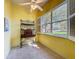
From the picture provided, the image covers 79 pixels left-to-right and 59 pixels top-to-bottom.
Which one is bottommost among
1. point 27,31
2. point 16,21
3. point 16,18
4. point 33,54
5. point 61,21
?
point 33,54

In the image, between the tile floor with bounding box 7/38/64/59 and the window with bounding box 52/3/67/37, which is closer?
the window with bounding box 52/3/67/37

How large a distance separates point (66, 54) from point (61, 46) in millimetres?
554

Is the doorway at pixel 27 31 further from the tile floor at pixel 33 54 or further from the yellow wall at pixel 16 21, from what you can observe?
the tile floor at pixel 33 54

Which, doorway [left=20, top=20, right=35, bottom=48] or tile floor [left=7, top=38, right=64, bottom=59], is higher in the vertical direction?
doorway [left=20, top=20, right=35, bottom=48]

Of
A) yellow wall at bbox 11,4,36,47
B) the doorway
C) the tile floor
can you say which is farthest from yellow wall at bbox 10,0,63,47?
the tile floor

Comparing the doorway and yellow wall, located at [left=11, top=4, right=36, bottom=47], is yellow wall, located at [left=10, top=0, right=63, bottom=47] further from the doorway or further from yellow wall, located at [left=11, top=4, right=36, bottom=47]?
the doorway

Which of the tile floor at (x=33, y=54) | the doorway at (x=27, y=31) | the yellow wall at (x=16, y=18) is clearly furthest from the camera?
the yellow wall at (x=16, y=18)

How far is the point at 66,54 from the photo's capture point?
391cm

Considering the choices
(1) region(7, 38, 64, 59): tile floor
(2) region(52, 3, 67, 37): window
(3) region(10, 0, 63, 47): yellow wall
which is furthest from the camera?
(3) region(10, 0, 63, 47): yellow wall

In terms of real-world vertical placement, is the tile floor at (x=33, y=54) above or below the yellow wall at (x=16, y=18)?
below

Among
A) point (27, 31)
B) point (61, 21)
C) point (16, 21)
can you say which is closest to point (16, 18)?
point (16, 21)

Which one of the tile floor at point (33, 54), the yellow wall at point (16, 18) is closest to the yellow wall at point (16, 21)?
the yellow wall at point (16, 18)

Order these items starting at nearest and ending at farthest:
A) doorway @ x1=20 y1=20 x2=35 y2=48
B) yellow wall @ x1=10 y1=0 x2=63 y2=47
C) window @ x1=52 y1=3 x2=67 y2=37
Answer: window @ x1=52 y1=3 x2=67 y2=37
doorway @ x1=20 y1=20 x2=35 y2=48
yellow wall @ x1=10 y1=0 x2=63 y2=47

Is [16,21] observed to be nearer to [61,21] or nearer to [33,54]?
[33,54]
